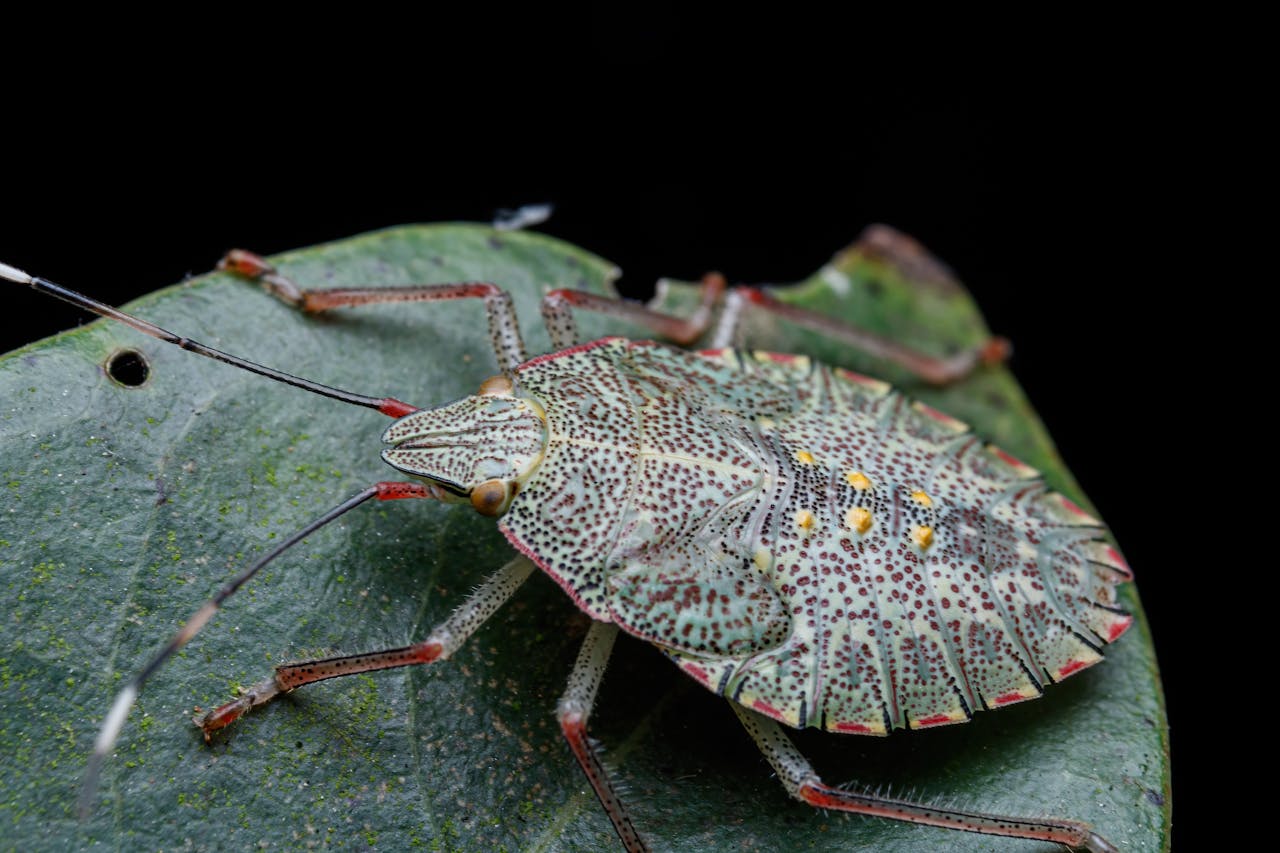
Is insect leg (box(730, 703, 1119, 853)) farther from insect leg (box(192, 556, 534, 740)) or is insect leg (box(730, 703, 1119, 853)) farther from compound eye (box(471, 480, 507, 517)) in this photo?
compound eye (box(471, 480, 507, 517))

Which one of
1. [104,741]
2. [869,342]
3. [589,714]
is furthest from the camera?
[869,342]

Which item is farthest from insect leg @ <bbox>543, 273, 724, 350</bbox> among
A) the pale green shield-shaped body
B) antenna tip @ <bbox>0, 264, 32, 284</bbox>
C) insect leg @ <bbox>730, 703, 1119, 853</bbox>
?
antenna tip @ <bbox>0, 264, 32, 284</bbox>

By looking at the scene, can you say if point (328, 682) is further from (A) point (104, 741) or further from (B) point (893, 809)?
(B) point (893, 809)

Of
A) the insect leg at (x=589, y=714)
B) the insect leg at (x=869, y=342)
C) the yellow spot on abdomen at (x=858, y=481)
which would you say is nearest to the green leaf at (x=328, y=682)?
the insect leg at (x=589, y=714)

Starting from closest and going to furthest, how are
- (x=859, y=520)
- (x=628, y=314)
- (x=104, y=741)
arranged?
(x=104, y=741) → (x=859, y=520) → (x=628, y=314)

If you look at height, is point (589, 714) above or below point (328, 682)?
above

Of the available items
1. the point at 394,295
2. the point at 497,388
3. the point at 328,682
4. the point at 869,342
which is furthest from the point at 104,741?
the point at 869,342
